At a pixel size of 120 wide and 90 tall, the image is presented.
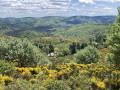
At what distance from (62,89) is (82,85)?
7.16ft

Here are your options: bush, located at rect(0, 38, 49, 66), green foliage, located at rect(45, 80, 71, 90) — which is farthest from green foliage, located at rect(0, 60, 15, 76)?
green foliage, located at rect(45, 80, 71, 90)

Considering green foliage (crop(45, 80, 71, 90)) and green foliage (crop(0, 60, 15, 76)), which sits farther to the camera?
green foliage (crop(0, 60, 15, 76))

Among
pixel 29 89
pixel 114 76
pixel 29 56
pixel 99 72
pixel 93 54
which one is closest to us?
pixel 29 89

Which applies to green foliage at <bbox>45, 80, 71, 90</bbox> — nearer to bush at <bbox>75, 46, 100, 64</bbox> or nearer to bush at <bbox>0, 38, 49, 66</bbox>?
bush at <bbox>0, 38, 49, 66</bbox>

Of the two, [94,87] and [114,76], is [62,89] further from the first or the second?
[114,76]

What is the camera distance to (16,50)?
21047mm

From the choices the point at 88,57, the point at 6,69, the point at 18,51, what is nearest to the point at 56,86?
the point at 6,69

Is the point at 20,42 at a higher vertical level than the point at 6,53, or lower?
higher

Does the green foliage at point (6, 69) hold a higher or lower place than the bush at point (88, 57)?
higher

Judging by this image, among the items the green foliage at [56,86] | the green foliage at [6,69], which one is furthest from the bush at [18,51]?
the green foliage at [56,86]

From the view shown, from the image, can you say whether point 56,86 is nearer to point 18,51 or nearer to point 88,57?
point 18,51

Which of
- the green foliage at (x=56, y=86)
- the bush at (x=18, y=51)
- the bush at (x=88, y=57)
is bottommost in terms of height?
the bush at (x=88, y=57)

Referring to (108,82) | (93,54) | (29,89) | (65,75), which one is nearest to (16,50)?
(65,75)

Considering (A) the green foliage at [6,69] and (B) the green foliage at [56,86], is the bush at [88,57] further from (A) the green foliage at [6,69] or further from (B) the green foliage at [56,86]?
(B) the green foliage at [56,86]
